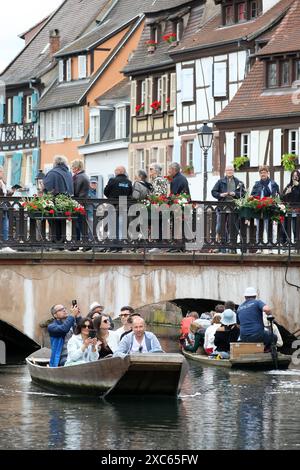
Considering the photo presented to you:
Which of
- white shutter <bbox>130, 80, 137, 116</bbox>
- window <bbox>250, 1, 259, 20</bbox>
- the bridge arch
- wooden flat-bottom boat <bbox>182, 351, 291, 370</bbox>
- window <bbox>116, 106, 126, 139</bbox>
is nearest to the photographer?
wooden flat-bottom boat <bbox>182, 351, 291, 370</bbox>

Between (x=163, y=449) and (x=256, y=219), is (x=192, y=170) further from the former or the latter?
(x=163, y=449)

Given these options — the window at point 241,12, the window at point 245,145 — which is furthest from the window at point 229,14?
the window at point 245,145

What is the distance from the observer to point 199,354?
36.0 meters

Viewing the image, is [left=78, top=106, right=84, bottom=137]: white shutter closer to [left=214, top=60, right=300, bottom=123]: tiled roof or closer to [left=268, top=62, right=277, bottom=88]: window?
[left=214, top=60, right=300, bottom=123]: tiled roof

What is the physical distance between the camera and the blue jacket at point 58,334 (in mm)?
27594

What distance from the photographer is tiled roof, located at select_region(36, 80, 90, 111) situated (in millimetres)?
78125

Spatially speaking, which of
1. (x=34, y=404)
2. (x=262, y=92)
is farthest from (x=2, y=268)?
(x=262, y=92)

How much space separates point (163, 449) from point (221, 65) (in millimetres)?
41777

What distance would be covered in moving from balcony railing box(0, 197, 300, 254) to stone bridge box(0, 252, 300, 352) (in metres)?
0.27

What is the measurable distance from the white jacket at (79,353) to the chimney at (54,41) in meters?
57.8

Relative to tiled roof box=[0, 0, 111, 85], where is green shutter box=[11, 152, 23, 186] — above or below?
below

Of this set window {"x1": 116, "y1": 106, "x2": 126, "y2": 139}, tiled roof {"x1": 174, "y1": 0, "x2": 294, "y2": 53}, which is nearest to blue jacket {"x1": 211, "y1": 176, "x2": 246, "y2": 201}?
tiled roof {"x1": 174, "y1": 0, "x2": 294, "y2": 53}

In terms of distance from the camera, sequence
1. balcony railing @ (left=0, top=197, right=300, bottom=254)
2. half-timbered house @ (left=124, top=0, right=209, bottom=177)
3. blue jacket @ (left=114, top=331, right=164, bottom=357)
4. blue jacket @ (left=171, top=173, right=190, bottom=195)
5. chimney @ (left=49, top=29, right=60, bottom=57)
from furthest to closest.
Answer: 1. chimney @ (left=49, top=29, right=60, bottom=57)
2. half-timbered house @ (left=124, top=0, right=209, bottom=177)
3. blue jacket @ (left=171, top=173, right=190, bottom=195)
4. balcony railing @ (left=0, top=197, right=300, bottom=254)
5. blue jacket @ (left=114, top=331, right=164, bottom=357)

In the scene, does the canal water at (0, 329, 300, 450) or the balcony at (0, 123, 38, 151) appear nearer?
the canal water at (0, 329, 300, 450)
